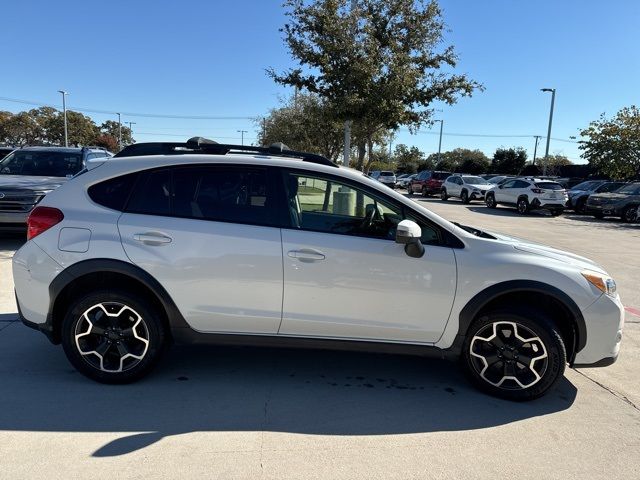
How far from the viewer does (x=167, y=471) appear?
280cm

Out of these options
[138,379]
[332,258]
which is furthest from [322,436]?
[138,379]

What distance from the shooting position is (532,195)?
2245 centimetres

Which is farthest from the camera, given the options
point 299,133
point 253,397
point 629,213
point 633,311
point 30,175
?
point 299,133

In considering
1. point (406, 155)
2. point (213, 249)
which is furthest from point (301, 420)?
point (406, 155)

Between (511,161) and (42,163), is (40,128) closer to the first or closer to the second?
(511,161)

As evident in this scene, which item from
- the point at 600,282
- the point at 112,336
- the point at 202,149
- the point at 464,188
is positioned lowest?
the point at 112,336

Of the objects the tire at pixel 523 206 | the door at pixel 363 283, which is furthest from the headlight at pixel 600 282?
the tire at pixel 523 206

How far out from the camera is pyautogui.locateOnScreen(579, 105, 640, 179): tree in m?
26.6

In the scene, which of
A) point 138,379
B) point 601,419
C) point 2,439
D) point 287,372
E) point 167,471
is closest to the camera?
point 167,471

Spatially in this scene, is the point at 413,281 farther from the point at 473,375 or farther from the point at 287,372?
the point at 287,372

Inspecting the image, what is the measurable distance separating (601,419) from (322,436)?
2.07m

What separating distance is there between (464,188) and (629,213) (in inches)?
387

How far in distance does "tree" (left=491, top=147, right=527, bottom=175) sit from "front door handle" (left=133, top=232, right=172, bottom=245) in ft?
196

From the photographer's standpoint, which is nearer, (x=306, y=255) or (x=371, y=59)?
(x=306, y=255)
